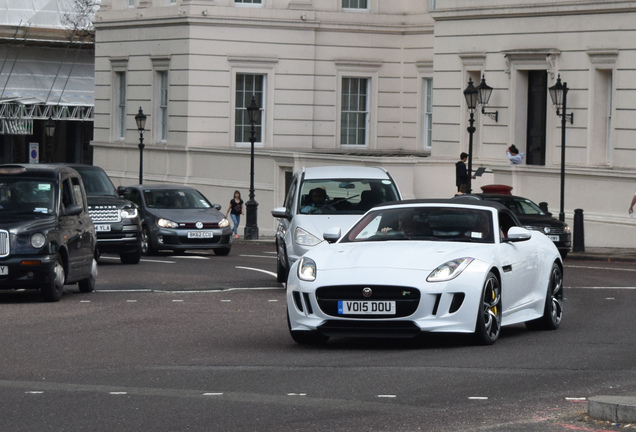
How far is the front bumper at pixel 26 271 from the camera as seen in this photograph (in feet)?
59.2

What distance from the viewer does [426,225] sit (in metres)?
14.2

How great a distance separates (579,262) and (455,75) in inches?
463

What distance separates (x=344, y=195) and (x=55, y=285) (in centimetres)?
489

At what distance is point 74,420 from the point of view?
9.30m

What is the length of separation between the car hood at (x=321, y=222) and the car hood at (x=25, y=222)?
11.6 feet

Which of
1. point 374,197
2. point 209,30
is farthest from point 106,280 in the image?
point 209,30

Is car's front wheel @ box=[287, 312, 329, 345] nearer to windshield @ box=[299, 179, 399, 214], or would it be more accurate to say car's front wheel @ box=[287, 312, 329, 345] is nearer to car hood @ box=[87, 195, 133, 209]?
windshield @ box=[299, 179, 399, 214]

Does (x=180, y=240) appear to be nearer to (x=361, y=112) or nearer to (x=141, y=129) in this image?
(x=141, y=129)

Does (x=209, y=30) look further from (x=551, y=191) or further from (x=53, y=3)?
(x=53, y=3)

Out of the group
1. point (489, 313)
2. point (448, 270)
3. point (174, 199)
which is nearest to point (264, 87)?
point (174, 199)

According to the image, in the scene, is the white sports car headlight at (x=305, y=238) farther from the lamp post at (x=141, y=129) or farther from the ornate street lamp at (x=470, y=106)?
the lamp post at (x=141, y=129)

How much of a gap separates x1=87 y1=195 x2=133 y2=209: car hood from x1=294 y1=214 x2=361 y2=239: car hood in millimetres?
7673

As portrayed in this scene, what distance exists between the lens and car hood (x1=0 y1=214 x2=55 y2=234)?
18.2 m

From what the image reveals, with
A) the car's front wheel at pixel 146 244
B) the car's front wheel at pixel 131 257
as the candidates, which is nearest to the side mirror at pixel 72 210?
the car's front wheel at pixel 131 257
